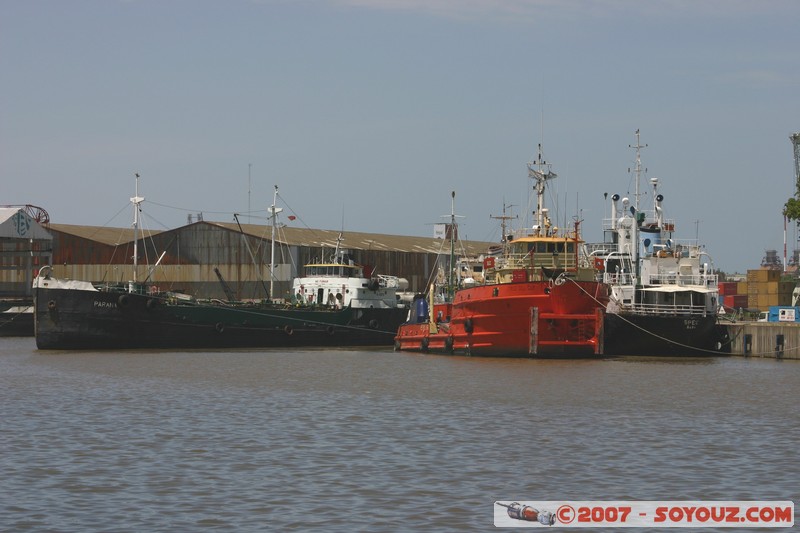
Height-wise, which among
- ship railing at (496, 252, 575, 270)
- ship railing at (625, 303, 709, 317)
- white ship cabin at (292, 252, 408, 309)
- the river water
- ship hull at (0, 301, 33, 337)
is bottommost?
the river water

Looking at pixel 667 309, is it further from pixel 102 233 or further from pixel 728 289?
pixel 102 233

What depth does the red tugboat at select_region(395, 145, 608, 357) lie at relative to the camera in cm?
4953

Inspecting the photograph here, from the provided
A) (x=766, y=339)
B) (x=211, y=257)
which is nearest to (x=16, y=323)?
(x=211, y=257)

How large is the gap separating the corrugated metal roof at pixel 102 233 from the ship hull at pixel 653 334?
51357mm

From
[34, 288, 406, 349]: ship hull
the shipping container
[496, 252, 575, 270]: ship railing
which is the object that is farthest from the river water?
the shipping container

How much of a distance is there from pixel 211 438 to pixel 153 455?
2552mm

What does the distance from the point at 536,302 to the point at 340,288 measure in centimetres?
2261

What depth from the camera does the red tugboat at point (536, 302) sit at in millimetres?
49531

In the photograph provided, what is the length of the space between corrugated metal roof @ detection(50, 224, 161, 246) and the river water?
53261 mm

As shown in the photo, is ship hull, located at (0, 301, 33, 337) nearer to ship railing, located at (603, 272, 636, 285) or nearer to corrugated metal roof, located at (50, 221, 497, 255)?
corrugated metal roof, located at (50, 221, 497, 255)

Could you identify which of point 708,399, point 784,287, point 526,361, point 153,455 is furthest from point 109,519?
point 784,287

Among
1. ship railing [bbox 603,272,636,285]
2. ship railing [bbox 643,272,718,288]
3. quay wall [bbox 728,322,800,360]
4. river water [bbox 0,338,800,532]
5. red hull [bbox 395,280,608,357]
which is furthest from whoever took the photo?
ship railing [bbox 603,272,636,285]

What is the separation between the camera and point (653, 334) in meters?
53.3

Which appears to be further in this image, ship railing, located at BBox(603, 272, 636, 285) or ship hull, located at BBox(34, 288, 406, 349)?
ship railing, located at BBox(603, 272, 636, 285)
